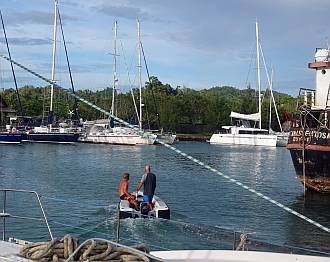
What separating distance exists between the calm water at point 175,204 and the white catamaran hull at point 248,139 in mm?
36420

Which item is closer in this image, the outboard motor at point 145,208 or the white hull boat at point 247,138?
the outboard motor at point 145,208

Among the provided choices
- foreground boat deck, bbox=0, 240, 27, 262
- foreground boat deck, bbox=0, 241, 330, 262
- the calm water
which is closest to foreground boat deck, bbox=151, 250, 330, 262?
foreground boat deck, bbox=0, 241, 330, 262

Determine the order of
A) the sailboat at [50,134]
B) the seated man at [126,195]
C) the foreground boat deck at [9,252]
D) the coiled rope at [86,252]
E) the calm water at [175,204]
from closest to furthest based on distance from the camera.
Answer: the coiled rope at [86,252] < the foreground boat deck at [9,252] < the calm water at [175,204] < the seated man at [126,195] < the sailboat at [50,134]

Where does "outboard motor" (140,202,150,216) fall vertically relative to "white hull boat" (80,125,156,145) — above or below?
below

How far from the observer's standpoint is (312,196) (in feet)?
93.1

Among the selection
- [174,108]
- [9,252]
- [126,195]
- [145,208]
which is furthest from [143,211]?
[174,108]

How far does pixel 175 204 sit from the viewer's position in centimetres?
2620

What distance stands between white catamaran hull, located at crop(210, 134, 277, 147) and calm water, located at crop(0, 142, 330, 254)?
36.4 m

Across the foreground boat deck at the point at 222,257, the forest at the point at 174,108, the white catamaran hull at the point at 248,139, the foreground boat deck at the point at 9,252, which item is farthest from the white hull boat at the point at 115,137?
the foreground boat deck at the point at 9,252

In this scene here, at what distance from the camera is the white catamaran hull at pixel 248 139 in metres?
86.1

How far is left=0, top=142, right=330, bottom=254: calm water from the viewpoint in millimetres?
14359

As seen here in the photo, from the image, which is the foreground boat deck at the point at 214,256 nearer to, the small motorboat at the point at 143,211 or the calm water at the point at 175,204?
the calm water at the point at 175,204

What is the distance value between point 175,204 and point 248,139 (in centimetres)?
6434

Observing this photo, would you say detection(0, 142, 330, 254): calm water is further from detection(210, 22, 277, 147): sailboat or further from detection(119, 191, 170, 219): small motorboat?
detection(210, 22, 277, 147): sailboat
